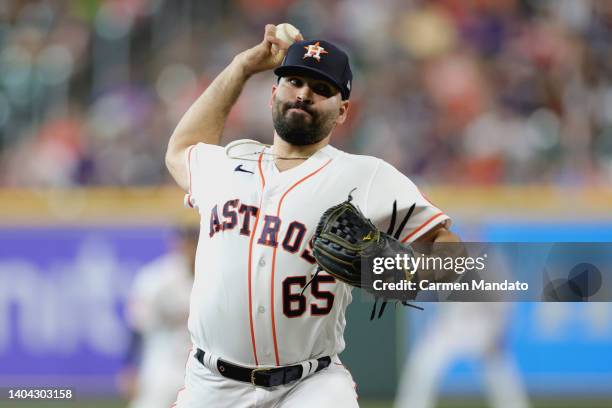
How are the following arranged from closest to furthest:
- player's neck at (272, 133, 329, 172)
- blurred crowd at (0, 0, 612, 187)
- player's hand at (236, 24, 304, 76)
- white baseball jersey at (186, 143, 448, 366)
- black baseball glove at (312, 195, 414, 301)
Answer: black baseball glove at (312, 195, 414, 301) → white baseball jersey at (186, 143, 448, 366) → player's neck at (272, 133, 329, 172) → player's hand at (236, 24, 304, 76) → blurred crowd at (0, 0, 612, 187)

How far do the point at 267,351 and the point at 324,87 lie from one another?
101 cm

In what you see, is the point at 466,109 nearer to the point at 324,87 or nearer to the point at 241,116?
the point at 241,116

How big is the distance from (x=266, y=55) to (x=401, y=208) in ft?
3.07

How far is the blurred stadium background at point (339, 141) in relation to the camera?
8.56m

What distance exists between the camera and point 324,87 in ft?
12.3

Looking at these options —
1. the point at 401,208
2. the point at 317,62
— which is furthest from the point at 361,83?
the point at 401,208

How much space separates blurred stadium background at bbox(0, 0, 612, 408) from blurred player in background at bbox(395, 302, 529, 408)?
0.13 m

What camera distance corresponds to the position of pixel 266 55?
13.4 ft

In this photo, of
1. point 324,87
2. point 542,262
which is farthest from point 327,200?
point 542,262

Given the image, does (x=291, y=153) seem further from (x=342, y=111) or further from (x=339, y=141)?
(x=339, y=141)

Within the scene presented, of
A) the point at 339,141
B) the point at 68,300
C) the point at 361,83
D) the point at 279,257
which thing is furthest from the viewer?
the point at 361,83

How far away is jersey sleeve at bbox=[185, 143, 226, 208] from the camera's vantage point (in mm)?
3861

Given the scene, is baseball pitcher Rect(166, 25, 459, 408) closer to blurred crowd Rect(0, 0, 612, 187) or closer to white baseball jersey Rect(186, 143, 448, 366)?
white baseball jersey Rect(186, 143, 448, 366)

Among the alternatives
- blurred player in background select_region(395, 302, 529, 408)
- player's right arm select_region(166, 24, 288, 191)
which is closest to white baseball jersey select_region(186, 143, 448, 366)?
player's right arm select_region(166, 24, 288, 191)
